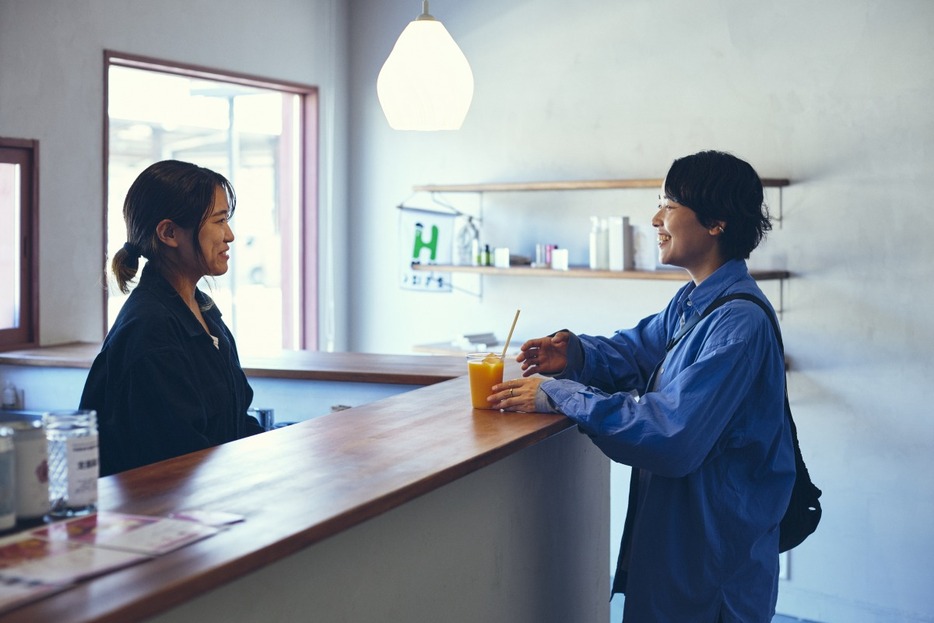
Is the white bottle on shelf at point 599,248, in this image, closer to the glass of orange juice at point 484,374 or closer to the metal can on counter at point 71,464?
the glass of orange juice at point 484,374

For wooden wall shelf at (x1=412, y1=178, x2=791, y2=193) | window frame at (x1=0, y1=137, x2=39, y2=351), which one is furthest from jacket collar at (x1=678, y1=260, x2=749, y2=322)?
window frame at (x1=0, y1=137, x2=39, y2=351)

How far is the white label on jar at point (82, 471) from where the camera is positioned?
1346 millimetres

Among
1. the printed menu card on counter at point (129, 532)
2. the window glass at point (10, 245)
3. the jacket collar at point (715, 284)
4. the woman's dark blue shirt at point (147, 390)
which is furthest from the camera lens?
the window glass at point (10, 245)

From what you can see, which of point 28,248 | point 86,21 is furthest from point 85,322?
point 86,21

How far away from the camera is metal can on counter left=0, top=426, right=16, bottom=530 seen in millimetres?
1270

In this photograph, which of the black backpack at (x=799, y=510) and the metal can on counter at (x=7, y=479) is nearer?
the metal can on counter at (x=7, y=479)

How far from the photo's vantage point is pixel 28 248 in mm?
3836

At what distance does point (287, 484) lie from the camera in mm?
1544

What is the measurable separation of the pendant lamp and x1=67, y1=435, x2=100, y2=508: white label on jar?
1.88 meters

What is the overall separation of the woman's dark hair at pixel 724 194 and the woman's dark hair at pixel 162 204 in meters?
1.02

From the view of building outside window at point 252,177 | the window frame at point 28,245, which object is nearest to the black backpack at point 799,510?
the window frame at point 28,245

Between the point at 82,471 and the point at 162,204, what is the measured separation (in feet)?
3.26

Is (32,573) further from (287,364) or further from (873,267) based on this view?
(873,267)

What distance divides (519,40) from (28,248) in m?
2.35
